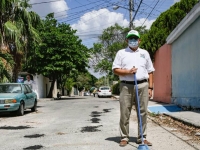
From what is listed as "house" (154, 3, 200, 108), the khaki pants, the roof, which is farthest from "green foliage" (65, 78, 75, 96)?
the khaki pants

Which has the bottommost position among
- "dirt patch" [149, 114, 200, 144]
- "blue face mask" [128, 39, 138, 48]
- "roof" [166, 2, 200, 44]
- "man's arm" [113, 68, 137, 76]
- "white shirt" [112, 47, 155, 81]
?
"dirt patch" [149, 114, 200, 144]

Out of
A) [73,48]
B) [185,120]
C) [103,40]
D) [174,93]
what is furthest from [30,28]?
[103,40]

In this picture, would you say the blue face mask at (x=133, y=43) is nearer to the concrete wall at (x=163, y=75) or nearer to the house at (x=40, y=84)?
the concrete wall at (x=163, y=75)

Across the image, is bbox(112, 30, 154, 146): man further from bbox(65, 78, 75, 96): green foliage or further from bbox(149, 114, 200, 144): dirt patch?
bbox(65, 78, 75, 96): green foliage

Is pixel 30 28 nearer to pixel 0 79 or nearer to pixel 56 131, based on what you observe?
pixel 0 79

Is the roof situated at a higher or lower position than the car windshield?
higher

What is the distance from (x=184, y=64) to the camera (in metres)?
12.7

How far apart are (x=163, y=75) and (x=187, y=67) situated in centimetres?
568

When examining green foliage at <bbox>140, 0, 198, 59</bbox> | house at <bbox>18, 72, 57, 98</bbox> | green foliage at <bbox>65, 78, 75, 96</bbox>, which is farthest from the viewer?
green foliage at <bbox>65, 78, 75, 96</bbox>

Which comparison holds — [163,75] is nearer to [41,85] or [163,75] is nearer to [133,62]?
[133,62]

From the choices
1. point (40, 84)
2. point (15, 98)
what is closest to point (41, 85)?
point (40, 84)

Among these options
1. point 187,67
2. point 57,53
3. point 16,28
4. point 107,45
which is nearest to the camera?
point 187,67

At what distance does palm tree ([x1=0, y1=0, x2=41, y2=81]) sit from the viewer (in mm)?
14938

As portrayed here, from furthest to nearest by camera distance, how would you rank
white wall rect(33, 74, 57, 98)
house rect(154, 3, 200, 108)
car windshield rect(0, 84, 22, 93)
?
white wall rect(33, 74, 57, 98) < car windshield rect(0, 84, 22, 93) < house rect(154, 3, 200, 108)
